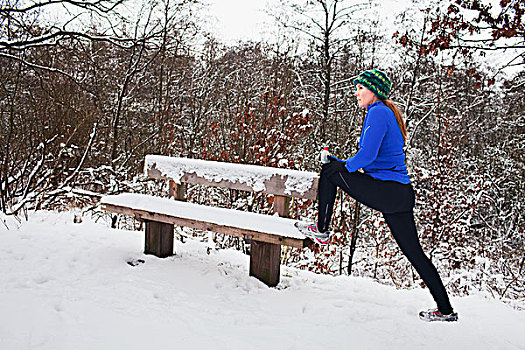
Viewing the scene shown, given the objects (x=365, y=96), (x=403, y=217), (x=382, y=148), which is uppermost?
(x=365, y=96)

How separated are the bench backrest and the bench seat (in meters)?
0.26

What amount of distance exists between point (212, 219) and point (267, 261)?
63 cm

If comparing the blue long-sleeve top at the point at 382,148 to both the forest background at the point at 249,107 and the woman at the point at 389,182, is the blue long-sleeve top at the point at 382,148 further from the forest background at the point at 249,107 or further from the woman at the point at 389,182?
the forest background at the point at 249,107

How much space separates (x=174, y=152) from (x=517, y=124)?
14205 millimetres

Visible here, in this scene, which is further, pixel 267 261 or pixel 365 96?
pixel 267 261

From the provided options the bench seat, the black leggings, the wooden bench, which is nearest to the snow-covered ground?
the wooden bench

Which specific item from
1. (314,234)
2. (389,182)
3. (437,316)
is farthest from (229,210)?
(437,316)

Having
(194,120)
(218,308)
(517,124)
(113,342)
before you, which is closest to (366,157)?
(218,308)

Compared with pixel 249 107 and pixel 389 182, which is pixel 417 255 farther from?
pixel 249 107

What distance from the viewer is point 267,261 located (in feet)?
11.3

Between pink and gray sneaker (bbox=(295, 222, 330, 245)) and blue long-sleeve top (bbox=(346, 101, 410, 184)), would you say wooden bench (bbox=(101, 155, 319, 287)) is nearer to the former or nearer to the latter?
pink and gray sneaker (bbox=(295, 222, 330, 245))

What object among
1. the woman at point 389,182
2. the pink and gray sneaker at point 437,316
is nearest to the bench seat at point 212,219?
the woman at point 389,182

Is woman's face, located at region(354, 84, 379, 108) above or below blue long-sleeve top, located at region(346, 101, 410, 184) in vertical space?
above

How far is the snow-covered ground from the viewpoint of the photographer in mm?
2369
